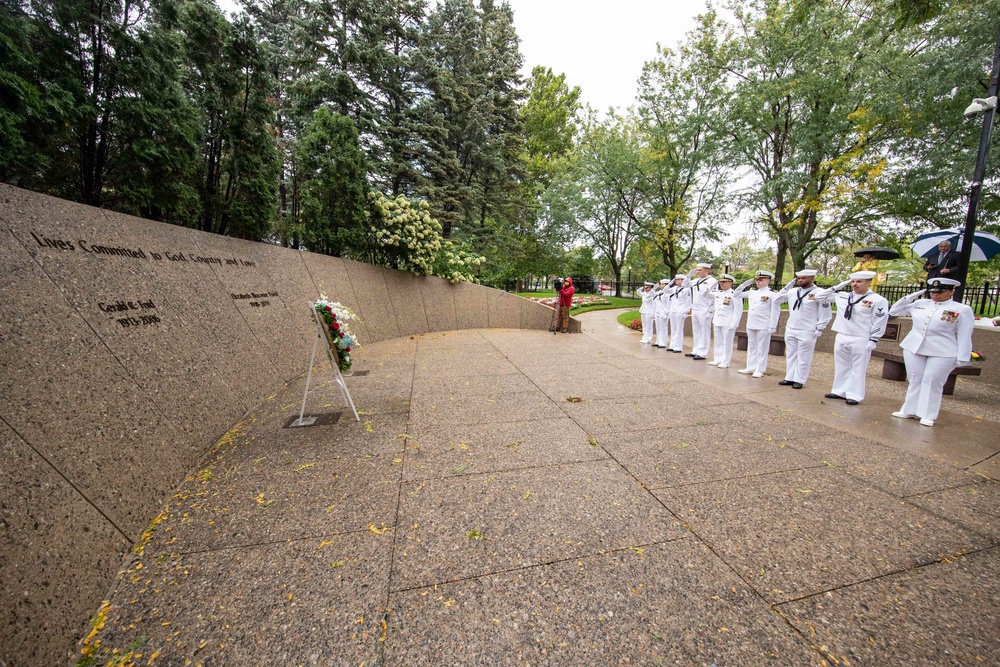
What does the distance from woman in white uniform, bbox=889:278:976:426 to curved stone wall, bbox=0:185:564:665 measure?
25.2ft

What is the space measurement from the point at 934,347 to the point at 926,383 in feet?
1.52

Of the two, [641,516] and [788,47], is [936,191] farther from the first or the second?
[641,516]

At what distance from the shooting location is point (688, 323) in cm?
1428

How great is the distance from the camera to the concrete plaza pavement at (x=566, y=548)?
1.69 meters

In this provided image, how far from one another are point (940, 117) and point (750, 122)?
22.2 feet

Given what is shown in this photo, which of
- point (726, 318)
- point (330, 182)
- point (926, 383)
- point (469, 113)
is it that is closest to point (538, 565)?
point (926, 383)

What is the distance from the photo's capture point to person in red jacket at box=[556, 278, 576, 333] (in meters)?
12.2

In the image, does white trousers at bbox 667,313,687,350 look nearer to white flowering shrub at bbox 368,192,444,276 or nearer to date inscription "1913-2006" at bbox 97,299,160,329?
white flowering shrub at bbox 368,192,444,276

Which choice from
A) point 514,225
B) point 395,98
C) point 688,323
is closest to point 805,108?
point 688,323

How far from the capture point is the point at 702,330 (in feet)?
30.1

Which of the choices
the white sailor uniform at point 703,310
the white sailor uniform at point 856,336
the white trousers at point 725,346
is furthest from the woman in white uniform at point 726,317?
the white sailor uniform at point 856,336

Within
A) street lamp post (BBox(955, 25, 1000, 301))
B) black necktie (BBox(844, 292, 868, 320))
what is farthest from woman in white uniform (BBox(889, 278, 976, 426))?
street lamp post (BBox(955, 25, 1000, 301))

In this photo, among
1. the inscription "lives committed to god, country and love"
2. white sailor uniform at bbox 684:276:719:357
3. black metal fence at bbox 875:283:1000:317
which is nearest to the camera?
the inscription "lives committed to god, country and love"

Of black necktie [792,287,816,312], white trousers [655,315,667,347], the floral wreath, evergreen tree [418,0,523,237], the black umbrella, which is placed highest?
evergreen tree [418,0,523,237]
